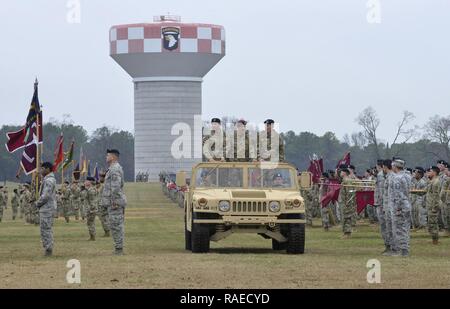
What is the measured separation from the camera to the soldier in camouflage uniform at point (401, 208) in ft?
78.4

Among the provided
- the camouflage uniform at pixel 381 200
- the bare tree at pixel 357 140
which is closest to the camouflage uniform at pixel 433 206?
the camouflage uniform at pixel 381 200

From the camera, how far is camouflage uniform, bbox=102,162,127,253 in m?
24.2

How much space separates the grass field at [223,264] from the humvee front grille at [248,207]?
811mm

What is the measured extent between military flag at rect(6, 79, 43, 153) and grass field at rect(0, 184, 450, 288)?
604 centimetres

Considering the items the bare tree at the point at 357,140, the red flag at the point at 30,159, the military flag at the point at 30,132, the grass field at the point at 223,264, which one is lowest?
the grass field at the point at 223,264

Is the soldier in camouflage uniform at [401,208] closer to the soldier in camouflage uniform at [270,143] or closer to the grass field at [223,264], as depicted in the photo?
the grass field at [223,264]

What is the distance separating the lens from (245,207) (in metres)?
24.4

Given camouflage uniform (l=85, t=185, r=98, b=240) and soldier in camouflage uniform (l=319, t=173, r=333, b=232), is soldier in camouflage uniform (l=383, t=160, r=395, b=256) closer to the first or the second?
camouflage uniform (l=85, t=185, r=98, b=240)

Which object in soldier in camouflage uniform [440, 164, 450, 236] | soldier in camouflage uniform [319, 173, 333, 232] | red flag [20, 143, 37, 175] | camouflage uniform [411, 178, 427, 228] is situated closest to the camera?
soldier in camouflage uniform [440, 164, 450, 236]

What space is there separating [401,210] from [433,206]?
634cm

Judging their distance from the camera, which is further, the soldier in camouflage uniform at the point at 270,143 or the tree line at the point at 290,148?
the tree line at the point at 290,148

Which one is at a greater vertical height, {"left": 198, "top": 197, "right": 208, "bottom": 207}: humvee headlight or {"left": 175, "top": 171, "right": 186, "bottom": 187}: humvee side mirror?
{"left": 175, "top": 171, "right": 186, "bottom": 187}: humvee side mirror

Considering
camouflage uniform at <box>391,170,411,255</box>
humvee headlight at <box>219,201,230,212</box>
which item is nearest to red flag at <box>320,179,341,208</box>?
camouflage uniform at <box>391,170,411,255</box>
